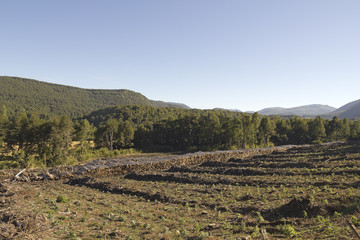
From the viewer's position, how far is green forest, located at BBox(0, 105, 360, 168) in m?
50.0

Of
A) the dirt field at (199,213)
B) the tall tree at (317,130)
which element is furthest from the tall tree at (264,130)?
the dirt field at (199,213)

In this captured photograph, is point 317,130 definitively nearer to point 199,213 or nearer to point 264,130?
point 264,130

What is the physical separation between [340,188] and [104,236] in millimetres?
19450

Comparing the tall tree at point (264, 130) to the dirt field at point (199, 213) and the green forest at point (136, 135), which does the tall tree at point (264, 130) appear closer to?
the green forest at point (136, 135)

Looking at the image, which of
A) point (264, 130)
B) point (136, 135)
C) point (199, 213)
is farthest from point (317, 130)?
point (199, 213)

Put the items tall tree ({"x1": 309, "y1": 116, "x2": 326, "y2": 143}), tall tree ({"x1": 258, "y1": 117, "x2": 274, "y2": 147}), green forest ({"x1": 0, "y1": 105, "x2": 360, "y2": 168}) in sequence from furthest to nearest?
1. tall tree ({"x1": 309, "y1": 116, "x2": 326, "y2": 143})
2. tall tree ({"x1": 258, "y1": 117, "x2": 274, "y2": 147})
3. green forest ({"x1": 0, "y1": 105, "x2": 360, "y2": 168})

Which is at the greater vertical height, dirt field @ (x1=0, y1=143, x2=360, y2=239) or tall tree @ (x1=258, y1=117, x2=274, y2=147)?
tall tree @ (x1=258, y1=117, x2=274, y2=147)

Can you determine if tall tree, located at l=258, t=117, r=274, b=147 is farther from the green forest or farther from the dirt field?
the dirt field

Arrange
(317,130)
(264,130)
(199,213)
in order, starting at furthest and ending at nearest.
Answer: (317,130) < (264,130) < (199,213)

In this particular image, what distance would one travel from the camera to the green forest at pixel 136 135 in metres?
50.0

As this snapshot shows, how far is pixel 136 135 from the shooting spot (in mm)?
91250

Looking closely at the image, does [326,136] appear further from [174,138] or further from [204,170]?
[204,170]

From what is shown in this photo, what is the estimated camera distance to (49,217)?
11141 mm

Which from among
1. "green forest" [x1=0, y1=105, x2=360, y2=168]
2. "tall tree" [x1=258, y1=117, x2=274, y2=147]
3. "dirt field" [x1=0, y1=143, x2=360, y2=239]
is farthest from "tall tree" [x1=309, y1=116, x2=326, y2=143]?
"dirt field" [x1=0, y1=143, x2=360, y2=239]
